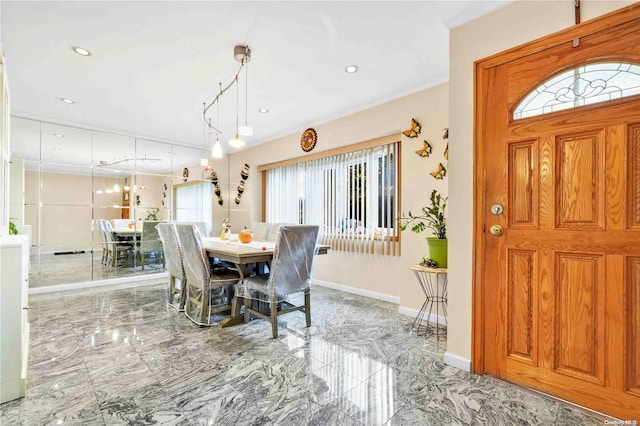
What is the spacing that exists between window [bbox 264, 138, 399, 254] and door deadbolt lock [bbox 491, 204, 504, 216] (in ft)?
5.68

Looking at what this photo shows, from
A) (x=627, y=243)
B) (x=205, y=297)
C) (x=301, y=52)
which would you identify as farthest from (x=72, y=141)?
(x=627, y=243)

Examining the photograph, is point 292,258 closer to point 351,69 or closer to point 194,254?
point 194,254

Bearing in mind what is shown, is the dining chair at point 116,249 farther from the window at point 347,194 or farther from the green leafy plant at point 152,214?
the window at point 347,194

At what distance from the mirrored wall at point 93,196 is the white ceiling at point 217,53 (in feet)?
2.49

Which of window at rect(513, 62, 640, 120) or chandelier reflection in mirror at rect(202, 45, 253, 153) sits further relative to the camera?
chandelier reflection in mirror at rect(202, 45, 253, 153)

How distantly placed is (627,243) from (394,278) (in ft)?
7.79

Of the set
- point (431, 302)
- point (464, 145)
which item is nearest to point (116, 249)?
point (431, 302)

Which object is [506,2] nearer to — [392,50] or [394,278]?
[392,50]

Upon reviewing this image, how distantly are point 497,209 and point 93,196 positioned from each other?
226 inches

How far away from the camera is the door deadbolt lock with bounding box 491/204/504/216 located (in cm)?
188

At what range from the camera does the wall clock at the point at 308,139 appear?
14.9 feet

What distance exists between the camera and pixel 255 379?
1896mm

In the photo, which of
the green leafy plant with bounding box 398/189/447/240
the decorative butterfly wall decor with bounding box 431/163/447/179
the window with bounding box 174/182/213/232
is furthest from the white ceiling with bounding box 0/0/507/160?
the window with bounding box 174/182/213/232

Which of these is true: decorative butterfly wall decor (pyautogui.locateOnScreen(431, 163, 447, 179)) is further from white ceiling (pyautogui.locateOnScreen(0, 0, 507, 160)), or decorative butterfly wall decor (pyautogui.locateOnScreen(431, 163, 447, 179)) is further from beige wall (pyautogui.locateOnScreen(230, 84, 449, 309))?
white ceiling (pyautogui.locateOnScreen(0, 0, 507, 160))
